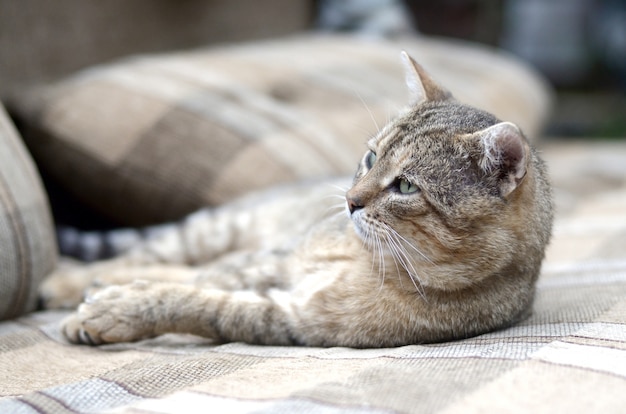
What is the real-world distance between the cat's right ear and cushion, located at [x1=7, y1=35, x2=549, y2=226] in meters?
0.55

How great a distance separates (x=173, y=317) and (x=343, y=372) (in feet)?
1.78

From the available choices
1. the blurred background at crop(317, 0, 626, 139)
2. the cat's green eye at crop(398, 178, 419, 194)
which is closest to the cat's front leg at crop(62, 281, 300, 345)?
the cat's green eye at crop(398, 178, 419, 194)

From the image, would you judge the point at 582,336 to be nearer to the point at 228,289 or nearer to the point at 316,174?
the point at 228,289

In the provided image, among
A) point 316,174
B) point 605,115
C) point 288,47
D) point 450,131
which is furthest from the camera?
point 605,115

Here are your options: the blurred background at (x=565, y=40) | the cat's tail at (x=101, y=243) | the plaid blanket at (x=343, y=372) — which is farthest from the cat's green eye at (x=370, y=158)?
the blurred background at (x=565, y=40)

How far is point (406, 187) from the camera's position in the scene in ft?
5.67

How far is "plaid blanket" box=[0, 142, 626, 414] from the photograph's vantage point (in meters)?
1.23

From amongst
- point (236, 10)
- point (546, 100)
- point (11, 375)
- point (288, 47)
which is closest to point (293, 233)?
point (11, 375)

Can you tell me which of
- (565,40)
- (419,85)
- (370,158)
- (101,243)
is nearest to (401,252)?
(370,158)

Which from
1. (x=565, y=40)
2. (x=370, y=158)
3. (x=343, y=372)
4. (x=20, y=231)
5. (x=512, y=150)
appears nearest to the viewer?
(x=343, y=372)

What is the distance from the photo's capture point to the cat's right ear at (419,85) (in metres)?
2.06

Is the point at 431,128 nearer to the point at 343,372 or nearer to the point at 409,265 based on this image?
the point at 409,265

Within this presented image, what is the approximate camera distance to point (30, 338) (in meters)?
1.84

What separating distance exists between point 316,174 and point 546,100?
2922mm
